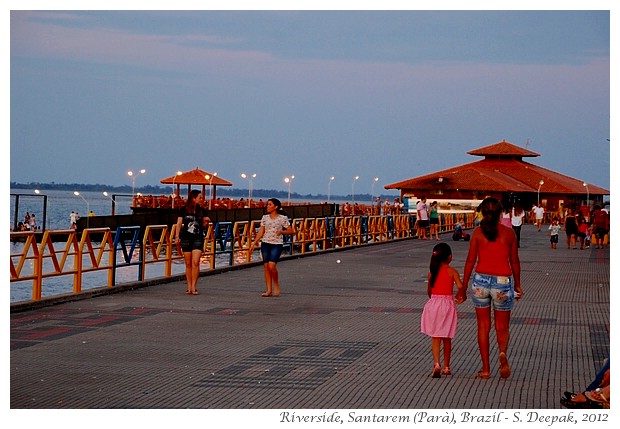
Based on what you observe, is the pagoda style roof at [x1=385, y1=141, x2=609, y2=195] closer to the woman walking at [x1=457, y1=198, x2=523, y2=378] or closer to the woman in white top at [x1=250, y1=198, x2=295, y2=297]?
the woman in white top at [x1=250, y1=198, x2=295, y2=297]

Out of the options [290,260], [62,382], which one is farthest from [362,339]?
[290,260]

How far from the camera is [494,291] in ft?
32.7

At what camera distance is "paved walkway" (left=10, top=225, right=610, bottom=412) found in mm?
8898

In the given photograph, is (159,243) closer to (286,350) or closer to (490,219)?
(286,350)

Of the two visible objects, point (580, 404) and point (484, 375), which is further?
point (484, 375)

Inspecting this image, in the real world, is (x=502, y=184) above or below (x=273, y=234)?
above

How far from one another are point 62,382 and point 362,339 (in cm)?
405

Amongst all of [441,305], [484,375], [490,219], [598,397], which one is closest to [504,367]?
[484,375]

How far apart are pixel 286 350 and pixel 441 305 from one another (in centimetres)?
201

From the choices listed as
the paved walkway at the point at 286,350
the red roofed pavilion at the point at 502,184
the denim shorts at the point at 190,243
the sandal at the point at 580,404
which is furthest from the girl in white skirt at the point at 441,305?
the red roofed pavilion at the point at 502,184

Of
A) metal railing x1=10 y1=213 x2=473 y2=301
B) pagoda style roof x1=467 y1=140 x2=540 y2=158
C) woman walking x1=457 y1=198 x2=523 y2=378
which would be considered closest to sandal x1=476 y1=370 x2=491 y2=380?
woman walking x1=457 y1=198 x2=523 y2=378

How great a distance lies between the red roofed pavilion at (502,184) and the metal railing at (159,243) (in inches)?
798

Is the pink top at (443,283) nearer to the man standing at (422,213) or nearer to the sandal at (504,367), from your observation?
the sandal at (504,367)

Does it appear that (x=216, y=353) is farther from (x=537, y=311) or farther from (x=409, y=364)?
(x=537, y=311)
